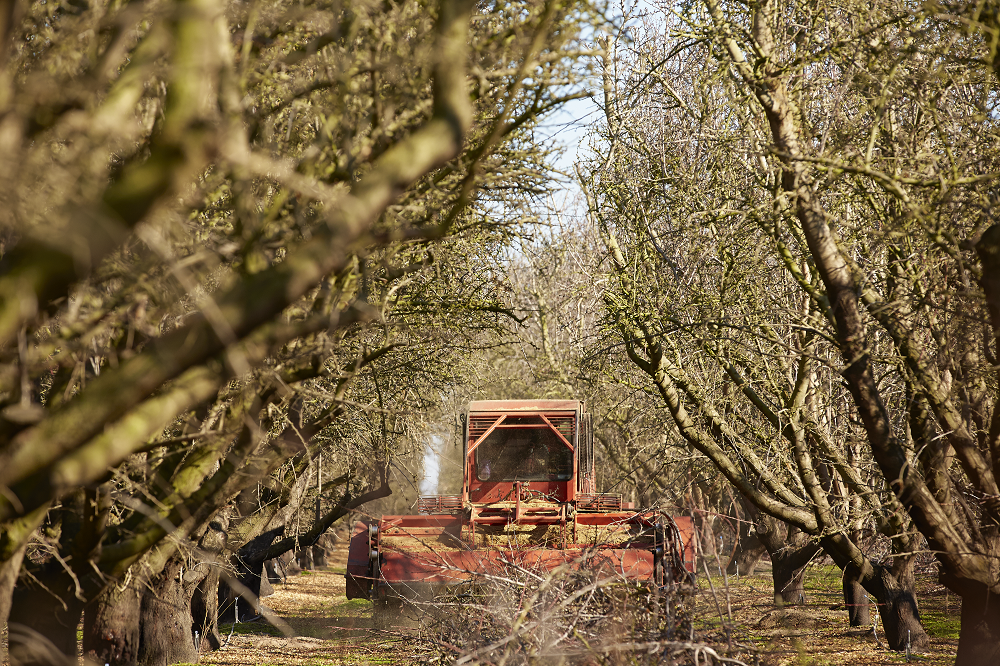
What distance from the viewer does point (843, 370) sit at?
621cm

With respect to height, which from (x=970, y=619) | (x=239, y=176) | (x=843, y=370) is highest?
(x=239, y=176)

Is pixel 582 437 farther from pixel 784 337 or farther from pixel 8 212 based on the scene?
pixel 8 212

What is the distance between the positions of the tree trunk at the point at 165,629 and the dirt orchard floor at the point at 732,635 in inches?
40.2

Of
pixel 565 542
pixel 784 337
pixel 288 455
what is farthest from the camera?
pixel 565 542

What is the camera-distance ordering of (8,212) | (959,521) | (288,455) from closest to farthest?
(8,212) → (959,521) → (288,455)

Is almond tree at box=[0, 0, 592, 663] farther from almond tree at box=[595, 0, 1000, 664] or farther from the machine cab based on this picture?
the machine cab

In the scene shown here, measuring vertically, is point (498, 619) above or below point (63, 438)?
below

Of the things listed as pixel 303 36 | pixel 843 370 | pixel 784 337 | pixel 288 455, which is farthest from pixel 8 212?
pixel 784 337

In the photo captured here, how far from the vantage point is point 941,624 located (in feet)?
43.9

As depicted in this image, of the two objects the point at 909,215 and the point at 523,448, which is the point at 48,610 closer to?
the point at 909,215

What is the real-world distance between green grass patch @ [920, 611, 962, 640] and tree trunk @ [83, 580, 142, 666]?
34.4 feet

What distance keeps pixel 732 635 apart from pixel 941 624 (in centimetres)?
927

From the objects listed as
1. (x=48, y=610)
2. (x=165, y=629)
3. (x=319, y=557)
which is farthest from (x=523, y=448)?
(x=319, y=557)

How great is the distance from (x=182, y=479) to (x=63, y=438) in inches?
131
